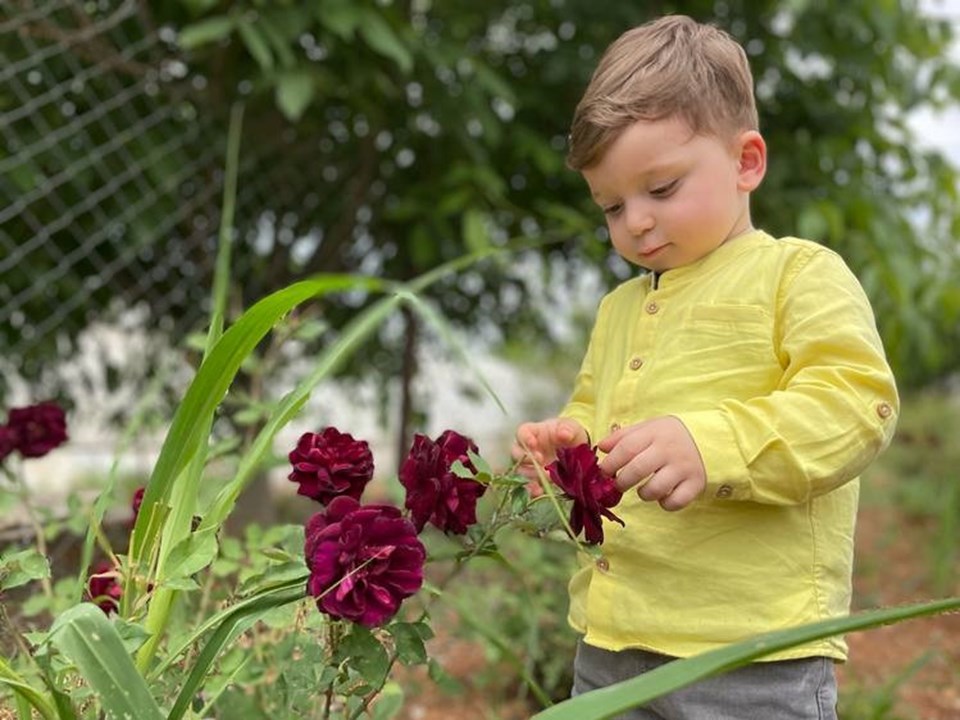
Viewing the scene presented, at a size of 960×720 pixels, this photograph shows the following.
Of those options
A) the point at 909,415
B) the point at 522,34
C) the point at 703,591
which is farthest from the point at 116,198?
the point at 909,415

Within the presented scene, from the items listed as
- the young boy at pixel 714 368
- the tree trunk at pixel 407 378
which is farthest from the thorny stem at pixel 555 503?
the tree trunk at pixel 407 378

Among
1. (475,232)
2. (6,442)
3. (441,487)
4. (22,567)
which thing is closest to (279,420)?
(441,487)

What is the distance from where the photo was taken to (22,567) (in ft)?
4.28

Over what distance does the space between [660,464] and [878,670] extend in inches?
85.7

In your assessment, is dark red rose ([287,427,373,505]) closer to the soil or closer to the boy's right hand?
the boy's right hand

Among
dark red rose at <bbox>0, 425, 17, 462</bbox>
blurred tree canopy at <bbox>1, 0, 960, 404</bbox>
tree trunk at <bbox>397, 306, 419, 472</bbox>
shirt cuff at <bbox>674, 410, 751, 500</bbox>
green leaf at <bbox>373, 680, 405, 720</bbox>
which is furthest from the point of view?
tree trunk at <bbox>397, 306, 419, 472</bbox>

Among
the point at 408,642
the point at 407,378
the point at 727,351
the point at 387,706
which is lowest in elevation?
the point at 407,378

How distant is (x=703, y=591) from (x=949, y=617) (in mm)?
2575

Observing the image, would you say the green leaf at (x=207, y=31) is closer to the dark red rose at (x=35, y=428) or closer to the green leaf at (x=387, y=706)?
the dark red rose at (x=35, y=428)

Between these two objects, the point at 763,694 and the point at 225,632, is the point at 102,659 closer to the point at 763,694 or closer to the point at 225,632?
the point at 225,632

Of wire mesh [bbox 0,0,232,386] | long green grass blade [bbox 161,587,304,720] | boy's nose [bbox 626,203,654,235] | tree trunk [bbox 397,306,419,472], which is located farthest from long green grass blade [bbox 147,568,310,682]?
tree trunk [bbox 397,306,419,472]

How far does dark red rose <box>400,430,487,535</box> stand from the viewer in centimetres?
126

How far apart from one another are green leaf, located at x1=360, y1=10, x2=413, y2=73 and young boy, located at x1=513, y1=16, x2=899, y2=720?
1280 millimetres

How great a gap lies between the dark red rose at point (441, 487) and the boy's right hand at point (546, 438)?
0.17m
